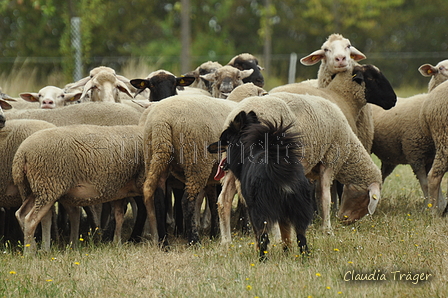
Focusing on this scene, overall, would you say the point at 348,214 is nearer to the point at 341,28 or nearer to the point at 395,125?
the point at 395,125

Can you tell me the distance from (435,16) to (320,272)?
28594 millimetres

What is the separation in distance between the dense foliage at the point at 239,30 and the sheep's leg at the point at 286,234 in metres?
21.8

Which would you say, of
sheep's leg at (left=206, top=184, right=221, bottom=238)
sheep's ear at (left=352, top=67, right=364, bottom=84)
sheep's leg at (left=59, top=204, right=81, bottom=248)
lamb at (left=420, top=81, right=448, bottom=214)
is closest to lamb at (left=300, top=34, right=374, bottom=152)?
sheep's ear at (left=352, top=67, right=364, bottom=84)

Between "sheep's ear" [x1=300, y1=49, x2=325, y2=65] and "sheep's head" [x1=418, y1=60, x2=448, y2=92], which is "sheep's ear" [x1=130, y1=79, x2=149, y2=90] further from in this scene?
"sheep's head" [x1=418, y1=60, x2=448, y2=92]

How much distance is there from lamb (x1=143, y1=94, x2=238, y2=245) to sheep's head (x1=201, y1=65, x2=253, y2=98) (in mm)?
2212

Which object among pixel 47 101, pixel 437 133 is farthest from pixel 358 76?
pixel 47 101

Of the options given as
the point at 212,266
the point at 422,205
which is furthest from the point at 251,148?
the point at 422,205

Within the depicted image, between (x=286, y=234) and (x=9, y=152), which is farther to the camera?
(x=9, y=152)

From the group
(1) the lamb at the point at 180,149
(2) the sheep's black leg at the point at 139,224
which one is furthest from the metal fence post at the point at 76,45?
(1) the lamb at the point at 180,149

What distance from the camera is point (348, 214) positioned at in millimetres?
6312

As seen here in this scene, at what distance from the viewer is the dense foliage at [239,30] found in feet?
90.6

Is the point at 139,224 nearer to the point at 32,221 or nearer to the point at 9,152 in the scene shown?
the point at 32,221

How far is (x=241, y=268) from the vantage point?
452 cm

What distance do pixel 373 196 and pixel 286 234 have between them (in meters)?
1.61
